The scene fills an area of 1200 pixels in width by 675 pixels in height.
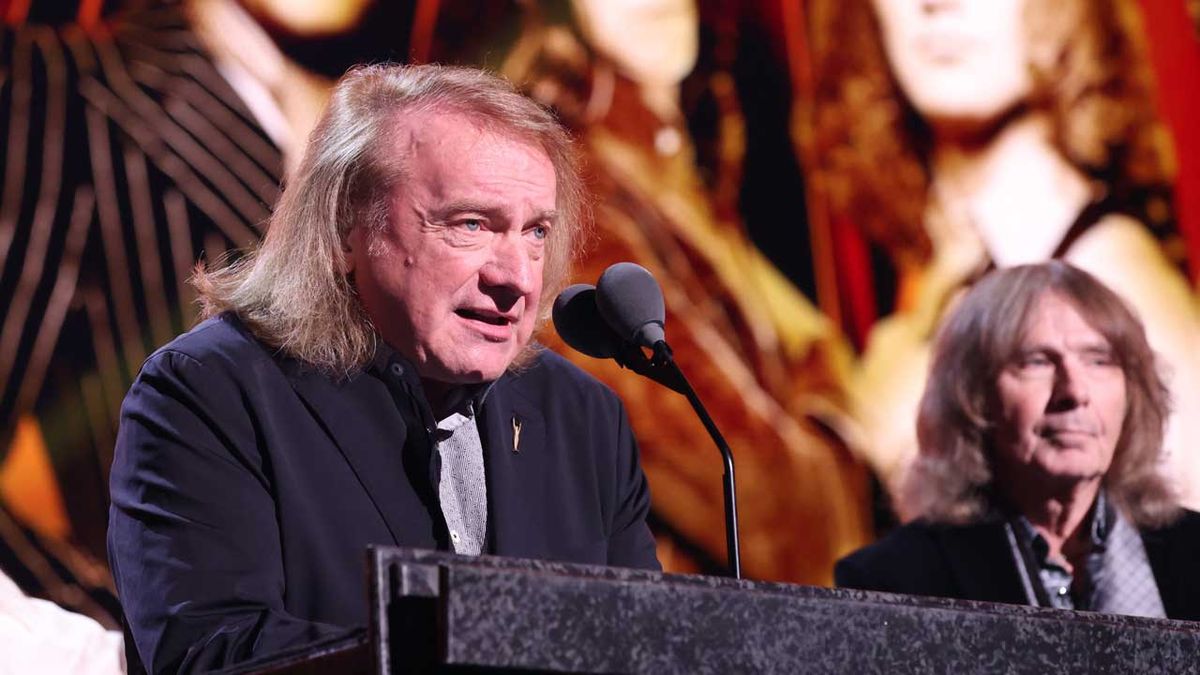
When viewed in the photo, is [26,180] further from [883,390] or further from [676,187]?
[883,390]

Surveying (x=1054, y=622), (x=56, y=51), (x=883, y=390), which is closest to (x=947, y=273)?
(x=883, y=390)

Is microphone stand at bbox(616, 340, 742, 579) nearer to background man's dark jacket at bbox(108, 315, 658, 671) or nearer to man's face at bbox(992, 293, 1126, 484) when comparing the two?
background man's dark jacket at bbox(108, 315, 658, 671)

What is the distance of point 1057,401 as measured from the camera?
3.59 meters

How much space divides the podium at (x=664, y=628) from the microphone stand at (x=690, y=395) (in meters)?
0.50

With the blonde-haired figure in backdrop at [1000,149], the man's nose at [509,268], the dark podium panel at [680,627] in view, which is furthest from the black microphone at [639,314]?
the blonde-haired figure in backdrop at [1000,149]

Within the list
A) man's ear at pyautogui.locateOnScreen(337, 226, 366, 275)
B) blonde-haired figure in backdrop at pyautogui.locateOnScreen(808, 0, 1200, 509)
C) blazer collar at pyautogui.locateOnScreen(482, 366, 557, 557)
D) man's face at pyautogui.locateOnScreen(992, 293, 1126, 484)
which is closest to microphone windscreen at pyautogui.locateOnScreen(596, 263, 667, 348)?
blazer collar at pyautogui.locateOnScreen(482, 366, 557, 557)

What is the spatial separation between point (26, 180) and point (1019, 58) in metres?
2.86

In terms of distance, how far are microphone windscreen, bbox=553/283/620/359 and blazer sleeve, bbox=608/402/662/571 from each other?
50cm

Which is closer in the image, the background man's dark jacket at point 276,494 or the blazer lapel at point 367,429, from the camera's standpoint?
the background man's dark jacket at point 276,494

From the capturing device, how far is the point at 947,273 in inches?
172

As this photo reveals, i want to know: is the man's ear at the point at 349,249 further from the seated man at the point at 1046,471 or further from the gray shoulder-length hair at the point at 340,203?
the seated man at the point at 1046,471

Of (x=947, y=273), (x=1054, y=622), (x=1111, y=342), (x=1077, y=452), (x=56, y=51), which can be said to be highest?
(x=56, y=51)

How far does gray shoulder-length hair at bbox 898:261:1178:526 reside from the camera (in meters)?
3.65

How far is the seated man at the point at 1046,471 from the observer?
3533 millimetres
